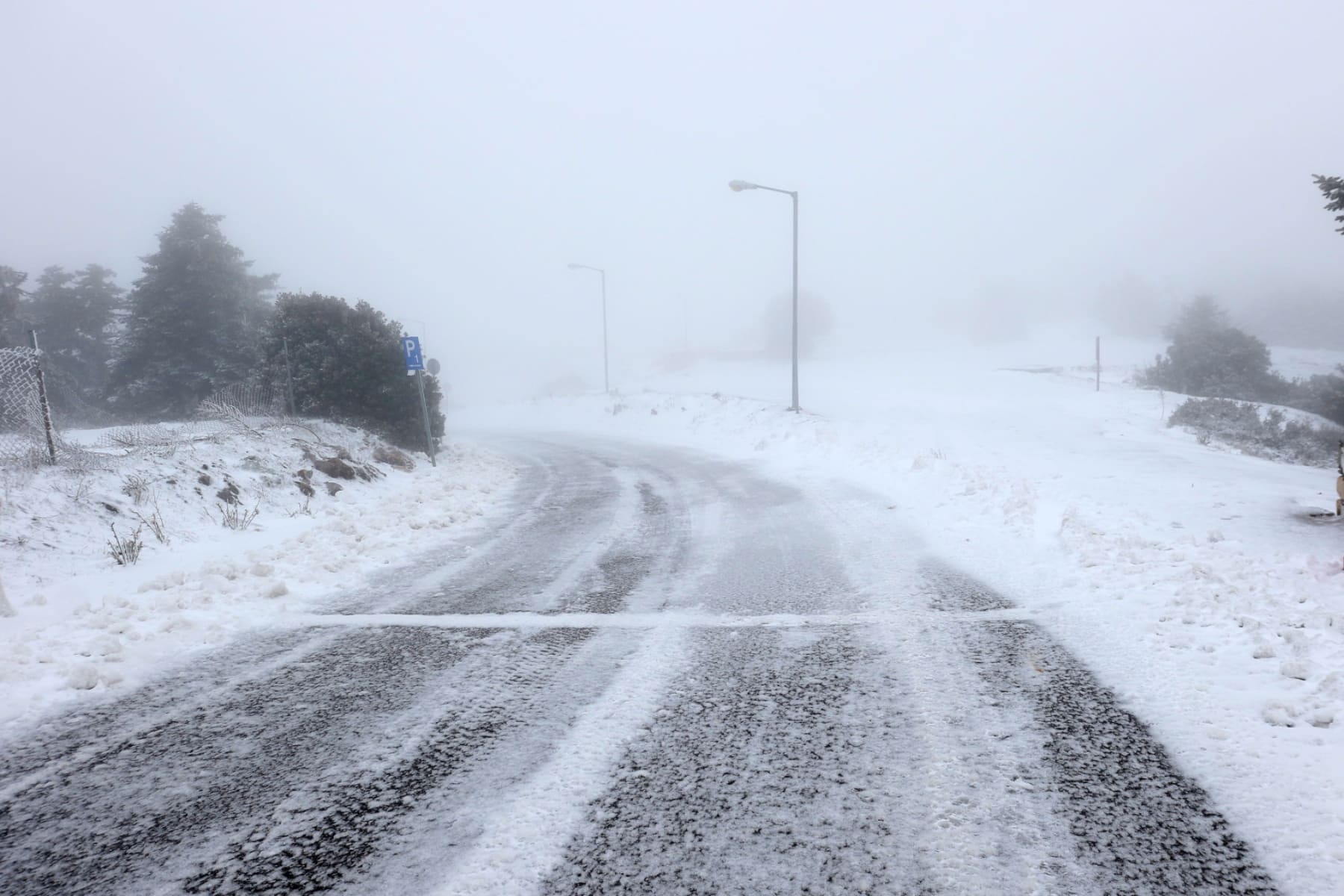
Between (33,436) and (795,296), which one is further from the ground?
(795,296)

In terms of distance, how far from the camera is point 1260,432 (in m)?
17.9

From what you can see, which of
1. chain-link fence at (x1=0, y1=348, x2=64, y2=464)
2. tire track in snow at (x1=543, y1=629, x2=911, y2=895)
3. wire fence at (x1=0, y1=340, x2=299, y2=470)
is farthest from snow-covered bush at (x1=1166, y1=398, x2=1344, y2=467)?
chain-link fence at (x1=0, y1=348, x2=64, y2=464)

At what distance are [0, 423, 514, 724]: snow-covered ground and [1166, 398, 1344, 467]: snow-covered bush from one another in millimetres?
18466

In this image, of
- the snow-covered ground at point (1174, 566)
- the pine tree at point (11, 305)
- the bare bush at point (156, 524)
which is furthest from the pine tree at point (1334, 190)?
the pine tree at point (11, 305)

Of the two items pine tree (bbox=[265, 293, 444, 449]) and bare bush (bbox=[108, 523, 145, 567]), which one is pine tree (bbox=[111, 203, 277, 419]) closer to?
pine tree (bbox=[265, 293, 444, 449])

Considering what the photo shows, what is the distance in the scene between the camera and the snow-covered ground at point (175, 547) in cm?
416

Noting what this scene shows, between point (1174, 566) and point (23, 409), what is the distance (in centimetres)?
1230

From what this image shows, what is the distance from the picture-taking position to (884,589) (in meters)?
5.14

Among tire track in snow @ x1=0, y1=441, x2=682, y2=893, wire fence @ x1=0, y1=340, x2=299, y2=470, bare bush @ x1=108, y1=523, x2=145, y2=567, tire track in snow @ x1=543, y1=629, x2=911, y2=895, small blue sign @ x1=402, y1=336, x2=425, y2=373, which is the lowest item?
tire track in snow @ x1=0, y1=441, x2=682, y2=893

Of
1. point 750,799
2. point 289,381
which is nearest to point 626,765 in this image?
point 750,799

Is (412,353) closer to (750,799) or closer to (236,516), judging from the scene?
(236,516)

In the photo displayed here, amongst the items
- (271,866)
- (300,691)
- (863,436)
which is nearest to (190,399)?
(863,436)

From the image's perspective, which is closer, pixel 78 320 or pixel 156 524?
pixel 156 524

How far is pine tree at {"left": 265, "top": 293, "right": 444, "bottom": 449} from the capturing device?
50.6ft
